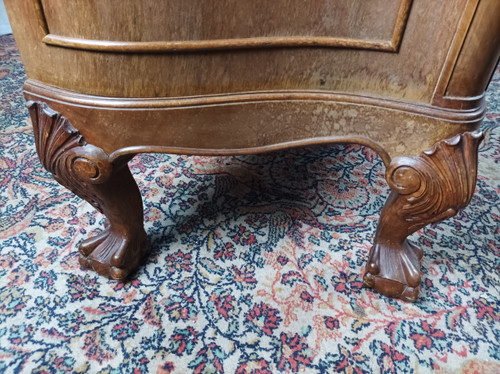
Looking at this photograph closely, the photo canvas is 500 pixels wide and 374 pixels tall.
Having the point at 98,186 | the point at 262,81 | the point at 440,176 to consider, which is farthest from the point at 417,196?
the point at 98,186

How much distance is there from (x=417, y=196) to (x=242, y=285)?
40 centimetres

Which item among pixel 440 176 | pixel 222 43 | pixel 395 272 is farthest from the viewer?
pixel 395 272

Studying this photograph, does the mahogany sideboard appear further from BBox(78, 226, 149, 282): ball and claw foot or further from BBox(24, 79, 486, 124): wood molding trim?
BBox(78, 226, 149, 282): ball and claw foot

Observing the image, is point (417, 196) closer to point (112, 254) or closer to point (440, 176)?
point (440, 176)

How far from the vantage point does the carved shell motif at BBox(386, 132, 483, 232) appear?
57 cm

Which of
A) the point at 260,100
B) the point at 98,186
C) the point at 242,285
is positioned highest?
the point at 260,100

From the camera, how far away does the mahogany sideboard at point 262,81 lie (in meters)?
0.48

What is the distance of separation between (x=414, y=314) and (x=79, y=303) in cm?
68

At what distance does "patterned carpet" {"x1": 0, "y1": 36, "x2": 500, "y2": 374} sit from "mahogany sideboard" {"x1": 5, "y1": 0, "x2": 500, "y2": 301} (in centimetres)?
24

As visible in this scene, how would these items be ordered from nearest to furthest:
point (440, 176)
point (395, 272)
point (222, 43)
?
point (222, 43) → point (440, 176) → point (395, 272)

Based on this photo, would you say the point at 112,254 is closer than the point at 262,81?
No

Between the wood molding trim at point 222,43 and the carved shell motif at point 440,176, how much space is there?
7.0 inches

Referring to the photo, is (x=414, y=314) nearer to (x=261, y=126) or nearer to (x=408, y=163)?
(x=408, y=163)

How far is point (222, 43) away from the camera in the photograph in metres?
0.49
